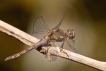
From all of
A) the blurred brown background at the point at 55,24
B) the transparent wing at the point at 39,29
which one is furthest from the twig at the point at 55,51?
the blurred brown background at the point at 55,24

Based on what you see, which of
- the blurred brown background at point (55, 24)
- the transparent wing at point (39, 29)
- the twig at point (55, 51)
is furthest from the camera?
the blurred brown background at point (55, 24)

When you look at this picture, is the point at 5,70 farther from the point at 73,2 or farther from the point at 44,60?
the point at 73,2

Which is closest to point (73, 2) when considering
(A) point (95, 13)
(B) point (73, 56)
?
(A) point (95, 13)

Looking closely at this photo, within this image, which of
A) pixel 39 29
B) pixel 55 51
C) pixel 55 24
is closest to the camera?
pixel 55 51

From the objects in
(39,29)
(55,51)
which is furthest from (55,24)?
(55,51)

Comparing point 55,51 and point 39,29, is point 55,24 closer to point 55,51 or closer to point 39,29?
point 39,29

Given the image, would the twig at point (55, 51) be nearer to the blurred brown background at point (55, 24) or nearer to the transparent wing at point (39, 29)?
the transparent wing at point (39, 29)

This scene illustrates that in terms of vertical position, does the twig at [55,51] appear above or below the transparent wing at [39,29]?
below

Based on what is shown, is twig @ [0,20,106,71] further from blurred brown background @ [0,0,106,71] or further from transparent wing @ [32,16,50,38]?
blurred brown background @ [0,0,106,71]
